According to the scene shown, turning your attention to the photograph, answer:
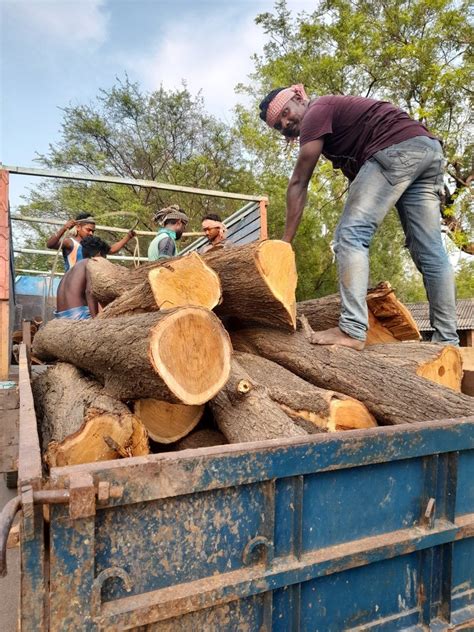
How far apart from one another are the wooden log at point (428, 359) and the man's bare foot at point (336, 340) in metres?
0.13

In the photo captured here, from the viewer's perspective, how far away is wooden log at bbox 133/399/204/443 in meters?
2.27

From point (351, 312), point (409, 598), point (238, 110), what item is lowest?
point (409, 598)

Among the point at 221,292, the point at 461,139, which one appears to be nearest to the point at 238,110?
the point at 461,139

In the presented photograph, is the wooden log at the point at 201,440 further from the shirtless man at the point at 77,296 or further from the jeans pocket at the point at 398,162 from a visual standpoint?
the shirtless man at the point at 77,296

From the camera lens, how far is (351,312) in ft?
8.80

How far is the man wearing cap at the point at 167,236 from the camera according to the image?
4918 mm

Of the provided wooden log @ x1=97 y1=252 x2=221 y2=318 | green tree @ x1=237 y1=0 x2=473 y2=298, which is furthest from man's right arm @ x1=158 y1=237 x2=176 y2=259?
green tree @ x1=237 y1=0 x2=473 y2=298

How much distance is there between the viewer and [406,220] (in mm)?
3182

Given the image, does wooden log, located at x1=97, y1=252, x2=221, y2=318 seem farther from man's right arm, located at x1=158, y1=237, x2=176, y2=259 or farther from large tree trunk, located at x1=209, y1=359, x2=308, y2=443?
man's right arm, located at x1=158, y1=237, x2=176, y2=259

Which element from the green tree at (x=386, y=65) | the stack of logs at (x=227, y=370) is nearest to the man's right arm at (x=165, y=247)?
the stack of logs at (x=227, y=370)

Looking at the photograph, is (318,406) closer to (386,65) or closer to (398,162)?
(398,162)

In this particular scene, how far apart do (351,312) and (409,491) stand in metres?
1.25

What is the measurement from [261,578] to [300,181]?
238cm

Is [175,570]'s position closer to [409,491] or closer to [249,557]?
[249,557]
